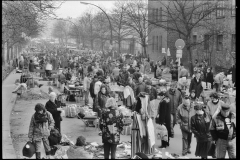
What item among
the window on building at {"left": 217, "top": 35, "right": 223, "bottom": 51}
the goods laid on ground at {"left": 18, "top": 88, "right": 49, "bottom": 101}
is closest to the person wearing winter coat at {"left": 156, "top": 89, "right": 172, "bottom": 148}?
the goods laid on ground at {"left": 18, "top": 88, "right": 49, "bottom": 101}

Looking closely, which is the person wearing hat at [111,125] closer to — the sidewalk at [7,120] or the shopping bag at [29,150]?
the shopping bag at [29,150]

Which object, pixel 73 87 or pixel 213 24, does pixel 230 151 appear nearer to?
pixel 73 87

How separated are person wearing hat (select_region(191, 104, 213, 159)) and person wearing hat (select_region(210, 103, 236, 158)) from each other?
36.9 inches

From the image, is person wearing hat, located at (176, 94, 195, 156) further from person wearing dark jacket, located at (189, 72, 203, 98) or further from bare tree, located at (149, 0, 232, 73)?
bare tree, located at (149, 0, 232, 73)

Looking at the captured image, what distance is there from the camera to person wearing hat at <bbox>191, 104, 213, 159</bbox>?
10.1m

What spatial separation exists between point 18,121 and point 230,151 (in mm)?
9480

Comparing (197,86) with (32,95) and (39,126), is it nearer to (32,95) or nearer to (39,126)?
(39,126)

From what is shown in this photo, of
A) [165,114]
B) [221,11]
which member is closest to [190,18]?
[221,11]

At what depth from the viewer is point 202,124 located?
33.3ft

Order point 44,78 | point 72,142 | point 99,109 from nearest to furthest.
→ point 72,142 → point 99,109 → point 44,78

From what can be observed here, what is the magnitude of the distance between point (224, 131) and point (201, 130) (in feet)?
3.78

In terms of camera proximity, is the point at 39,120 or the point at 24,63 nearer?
the point at 39,120

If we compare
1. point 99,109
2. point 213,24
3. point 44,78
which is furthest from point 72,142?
point 213,24

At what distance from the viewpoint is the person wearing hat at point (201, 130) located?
10.1m
